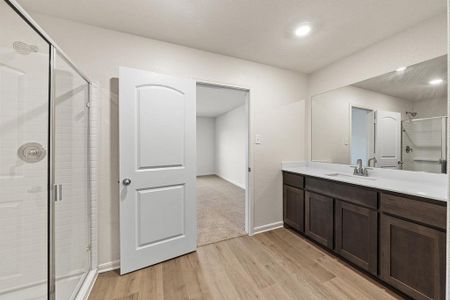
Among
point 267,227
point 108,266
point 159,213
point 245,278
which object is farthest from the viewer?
point 267,227

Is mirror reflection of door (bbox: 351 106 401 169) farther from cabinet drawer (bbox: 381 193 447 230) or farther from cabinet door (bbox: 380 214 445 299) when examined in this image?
cabinet door (bbox: 380 214 445 299)

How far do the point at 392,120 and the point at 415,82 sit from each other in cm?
40

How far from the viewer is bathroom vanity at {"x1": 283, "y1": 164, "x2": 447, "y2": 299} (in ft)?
4.18

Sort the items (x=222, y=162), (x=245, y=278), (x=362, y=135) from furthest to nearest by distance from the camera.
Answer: (x=222, y=162), (x=362, y=135), (x=245, y=278)

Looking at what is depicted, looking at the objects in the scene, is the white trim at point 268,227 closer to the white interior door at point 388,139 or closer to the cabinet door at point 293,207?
the cabinet door at point 293,207

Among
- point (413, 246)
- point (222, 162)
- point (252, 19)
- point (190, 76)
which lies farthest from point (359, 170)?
point (222, 162)

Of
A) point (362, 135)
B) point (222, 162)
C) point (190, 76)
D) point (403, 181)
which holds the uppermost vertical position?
point (190, 76)

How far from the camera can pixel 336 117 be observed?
2.58 m

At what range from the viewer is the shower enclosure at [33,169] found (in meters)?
1.17

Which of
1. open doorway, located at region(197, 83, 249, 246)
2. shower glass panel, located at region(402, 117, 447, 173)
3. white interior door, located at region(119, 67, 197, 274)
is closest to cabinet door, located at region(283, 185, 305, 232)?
open doorway, located at region(197, 83, 249, 246)

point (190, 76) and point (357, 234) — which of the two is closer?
point (357, 234)

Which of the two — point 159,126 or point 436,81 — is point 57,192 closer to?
point 159,126

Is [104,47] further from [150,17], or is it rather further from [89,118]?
[89,118]

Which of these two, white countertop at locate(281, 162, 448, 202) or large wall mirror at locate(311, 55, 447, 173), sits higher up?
large wall mirror at locate(311, 55, 447, 173)
